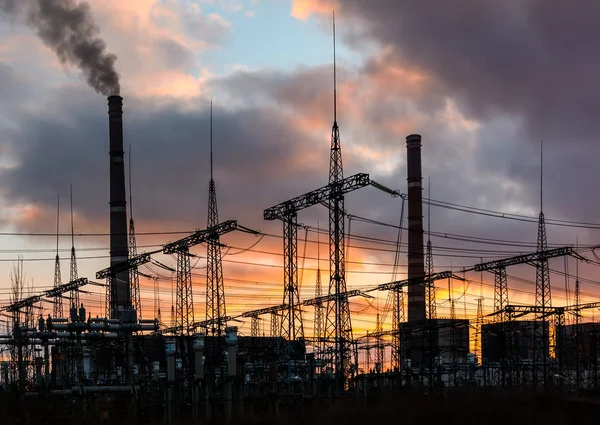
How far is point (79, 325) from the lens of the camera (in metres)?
32.7

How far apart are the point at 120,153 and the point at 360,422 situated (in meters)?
51.1

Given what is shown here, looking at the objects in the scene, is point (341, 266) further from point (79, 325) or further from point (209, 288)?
point (79, 325)

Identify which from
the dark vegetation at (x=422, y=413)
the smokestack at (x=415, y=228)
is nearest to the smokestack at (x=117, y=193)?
the smokestack at (x=415, y=228)

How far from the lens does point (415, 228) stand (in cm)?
8000

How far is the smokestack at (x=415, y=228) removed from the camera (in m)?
80.2

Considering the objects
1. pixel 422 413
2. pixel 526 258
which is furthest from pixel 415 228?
pixel 422 413

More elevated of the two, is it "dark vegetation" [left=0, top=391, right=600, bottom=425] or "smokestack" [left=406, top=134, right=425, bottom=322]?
"smokestack" [left=406, top=134, right=425, bottom=322]

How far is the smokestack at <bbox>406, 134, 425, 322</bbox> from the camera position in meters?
80.2

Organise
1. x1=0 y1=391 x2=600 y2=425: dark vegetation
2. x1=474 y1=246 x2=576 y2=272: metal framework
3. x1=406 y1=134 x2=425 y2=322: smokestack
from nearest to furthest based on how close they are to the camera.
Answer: x1=0 y1=391 x2=600 y2=425: dark vegetation → x1=474 y1=246 x2=576 y2=272: metal framework → x1=406 y1=134 x2=425 y2=322: smokestack

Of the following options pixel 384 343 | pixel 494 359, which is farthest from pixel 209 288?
pixel 494 359

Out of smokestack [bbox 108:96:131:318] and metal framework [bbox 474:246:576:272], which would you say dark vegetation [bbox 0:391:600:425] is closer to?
metal framework [bbox 474:246:576:272]

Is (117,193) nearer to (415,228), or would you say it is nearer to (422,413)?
(415,228)

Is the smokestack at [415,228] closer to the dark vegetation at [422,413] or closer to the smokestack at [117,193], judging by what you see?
the smokestack at [117,193]

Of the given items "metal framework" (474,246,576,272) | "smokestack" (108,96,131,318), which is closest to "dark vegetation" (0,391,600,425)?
"metal framework" (474,246,576,272)
